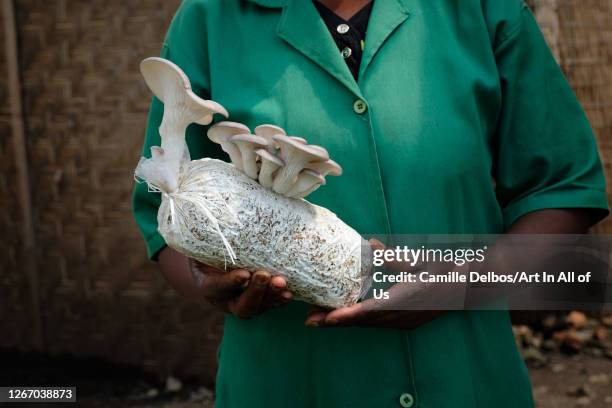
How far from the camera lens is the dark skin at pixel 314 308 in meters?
1.43

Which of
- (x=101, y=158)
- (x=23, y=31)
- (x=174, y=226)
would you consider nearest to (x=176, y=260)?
(x=174, y=226)

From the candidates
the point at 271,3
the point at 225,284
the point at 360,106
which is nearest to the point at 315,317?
the point at 225,284

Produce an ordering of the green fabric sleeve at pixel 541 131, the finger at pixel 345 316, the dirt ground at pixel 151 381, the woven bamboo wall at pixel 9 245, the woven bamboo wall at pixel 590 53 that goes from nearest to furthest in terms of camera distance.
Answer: the finger at pixel 345 316, the green fabric sleeve at pixel 541 131, the woven bamboo wall at pixel 590 53, the dirt ground at pixel 151 381, the woven bamboo wall at pixel 9 245

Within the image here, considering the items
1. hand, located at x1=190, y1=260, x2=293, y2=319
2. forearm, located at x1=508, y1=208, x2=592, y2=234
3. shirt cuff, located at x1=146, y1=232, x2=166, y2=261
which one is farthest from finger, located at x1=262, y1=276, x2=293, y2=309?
forearm, located at x1=508, y1=208, x2=592, y2=234

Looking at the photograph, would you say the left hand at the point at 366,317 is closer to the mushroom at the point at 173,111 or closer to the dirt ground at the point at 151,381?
the mushroom at the point at 173,111

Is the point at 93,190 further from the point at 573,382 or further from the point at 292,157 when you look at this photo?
the point at 292,157

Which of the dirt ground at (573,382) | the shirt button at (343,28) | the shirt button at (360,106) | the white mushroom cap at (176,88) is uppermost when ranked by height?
the shirt button at (343,28)

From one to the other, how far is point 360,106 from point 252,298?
0.40 meters

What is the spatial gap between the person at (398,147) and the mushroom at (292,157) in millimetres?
110

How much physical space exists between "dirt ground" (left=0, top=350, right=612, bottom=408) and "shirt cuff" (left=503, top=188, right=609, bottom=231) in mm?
2237

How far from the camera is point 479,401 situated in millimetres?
1585

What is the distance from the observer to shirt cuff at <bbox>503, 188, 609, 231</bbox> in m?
1.57

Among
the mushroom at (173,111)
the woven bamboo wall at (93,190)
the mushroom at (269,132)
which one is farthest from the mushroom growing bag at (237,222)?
the woven bamboo wall at (93,190)

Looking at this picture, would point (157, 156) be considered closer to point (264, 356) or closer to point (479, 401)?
point (264, 356)
